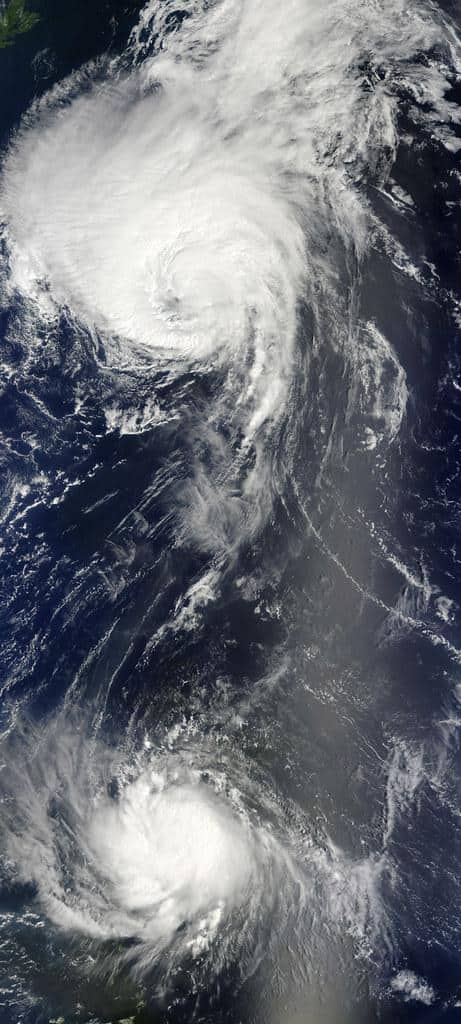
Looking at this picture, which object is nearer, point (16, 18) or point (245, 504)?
point (16, 18)

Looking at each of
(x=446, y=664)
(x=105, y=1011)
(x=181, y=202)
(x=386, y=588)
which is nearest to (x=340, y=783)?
(x=446, y=664)

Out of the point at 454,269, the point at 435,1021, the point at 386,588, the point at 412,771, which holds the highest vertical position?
the point at 454,269

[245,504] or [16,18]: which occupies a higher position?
[16,18]

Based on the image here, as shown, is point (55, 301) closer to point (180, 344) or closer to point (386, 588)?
point (180, 344)

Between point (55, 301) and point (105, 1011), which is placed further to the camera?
point (55, 301)
